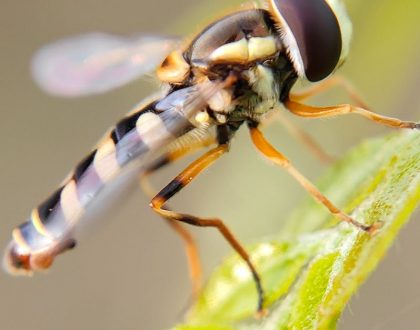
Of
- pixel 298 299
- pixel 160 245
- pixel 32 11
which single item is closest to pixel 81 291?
pixel 160 245

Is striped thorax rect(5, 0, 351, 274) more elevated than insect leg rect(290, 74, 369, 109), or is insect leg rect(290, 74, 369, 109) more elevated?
striped thorax rect(5, 0, 351, 274)

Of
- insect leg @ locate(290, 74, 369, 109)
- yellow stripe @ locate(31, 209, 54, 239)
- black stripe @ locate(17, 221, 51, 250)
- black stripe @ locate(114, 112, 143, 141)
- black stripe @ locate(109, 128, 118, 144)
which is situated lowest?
insect leg @ locate(290, 74, 369, 109)

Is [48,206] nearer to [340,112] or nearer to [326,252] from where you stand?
[340,112]

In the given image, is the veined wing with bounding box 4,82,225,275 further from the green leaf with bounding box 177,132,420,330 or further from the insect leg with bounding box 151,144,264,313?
the green leaf with bounding box 177,132,420,330

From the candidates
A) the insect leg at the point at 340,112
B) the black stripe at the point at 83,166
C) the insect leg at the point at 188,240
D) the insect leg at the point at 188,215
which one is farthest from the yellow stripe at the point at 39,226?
the insect leg at the point at 340,112

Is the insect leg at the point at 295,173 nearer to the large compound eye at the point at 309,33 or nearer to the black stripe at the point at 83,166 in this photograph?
the large compound eye at the point at 309,33

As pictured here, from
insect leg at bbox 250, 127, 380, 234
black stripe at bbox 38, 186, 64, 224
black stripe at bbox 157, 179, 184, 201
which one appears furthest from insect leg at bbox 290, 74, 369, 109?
black stripe at bbox 38, 186, 64, 224
